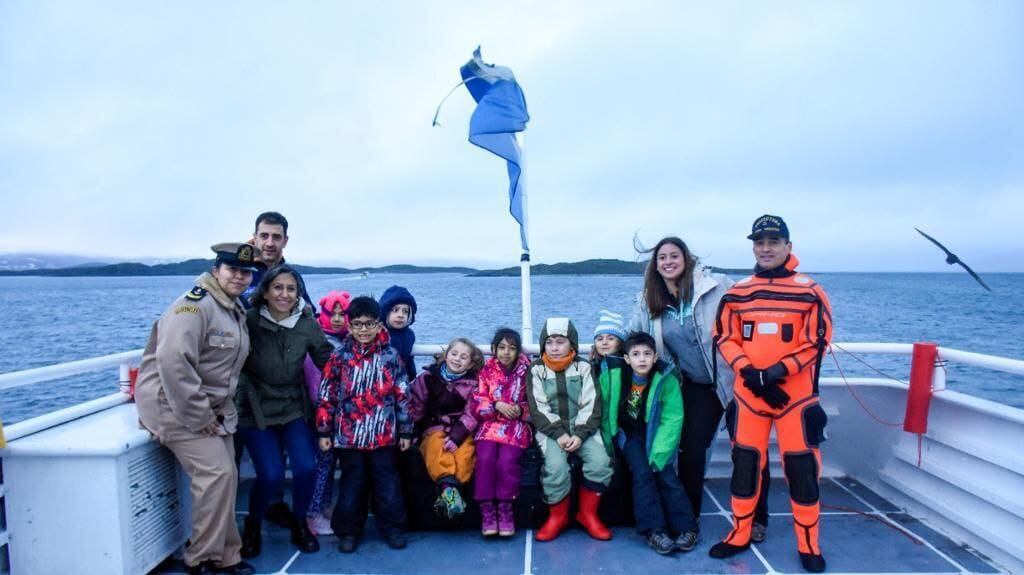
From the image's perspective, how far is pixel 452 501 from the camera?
3.29 meters

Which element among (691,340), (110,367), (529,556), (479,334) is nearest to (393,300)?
(110,367)

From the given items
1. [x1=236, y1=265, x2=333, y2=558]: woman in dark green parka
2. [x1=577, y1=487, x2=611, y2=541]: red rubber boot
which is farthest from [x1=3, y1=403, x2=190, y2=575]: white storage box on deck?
[x1=577, y1=487, x2=611, y2=541]: red rubber boot

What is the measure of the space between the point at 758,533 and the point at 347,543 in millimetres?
2194

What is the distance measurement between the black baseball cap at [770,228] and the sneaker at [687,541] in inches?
62.6

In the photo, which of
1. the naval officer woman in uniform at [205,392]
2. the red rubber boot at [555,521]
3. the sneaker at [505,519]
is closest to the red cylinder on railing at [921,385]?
the red rubber boot at [555,521]

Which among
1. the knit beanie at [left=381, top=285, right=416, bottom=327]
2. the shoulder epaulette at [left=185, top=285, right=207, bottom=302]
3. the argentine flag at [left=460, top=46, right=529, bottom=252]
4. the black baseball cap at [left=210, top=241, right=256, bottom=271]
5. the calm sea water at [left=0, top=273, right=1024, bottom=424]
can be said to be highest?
the argentine flag at [left=460, top=46, right=529, bottom=252]

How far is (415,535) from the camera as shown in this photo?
11.1 ft

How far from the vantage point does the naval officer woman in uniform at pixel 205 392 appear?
2686 mm

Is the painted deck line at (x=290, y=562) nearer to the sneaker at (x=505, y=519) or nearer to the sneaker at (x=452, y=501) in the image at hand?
the sneaker at (x=452, y=501)

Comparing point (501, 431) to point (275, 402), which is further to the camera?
point (501, 431)

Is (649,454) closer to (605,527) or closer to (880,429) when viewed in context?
(605,527)

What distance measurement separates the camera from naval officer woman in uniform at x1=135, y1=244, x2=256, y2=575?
2.69 metres

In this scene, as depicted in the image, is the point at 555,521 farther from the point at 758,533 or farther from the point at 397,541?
the point at 758,533

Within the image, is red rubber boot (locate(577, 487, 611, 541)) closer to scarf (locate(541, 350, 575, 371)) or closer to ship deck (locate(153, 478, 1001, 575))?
ship deck (locate(153, 478, 1001, 575))
